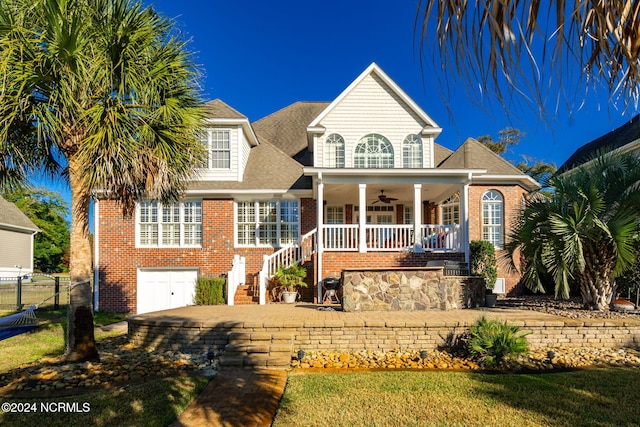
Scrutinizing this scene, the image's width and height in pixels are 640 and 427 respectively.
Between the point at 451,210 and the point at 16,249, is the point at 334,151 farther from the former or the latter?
the point at 16,249

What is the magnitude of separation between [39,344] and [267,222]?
7957 millimetres

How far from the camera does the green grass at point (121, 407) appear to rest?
4.76 metres

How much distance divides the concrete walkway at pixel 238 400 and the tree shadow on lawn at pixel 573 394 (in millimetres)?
2990

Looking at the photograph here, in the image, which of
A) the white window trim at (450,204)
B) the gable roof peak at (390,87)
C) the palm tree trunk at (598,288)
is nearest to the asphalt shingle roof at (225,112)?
the gable roof peak at (390,87)

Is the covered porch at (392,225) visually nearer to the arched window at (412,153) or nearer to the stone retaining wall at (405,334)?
the arched window at (412,153)

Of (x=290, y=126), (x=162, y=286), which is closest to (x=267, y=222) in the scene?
(x=162, y=286)

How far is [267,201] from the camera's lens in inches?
606

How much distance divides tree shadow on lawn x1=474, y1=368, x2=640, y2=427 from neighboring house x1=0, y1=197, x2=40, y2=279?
29740 millimetres

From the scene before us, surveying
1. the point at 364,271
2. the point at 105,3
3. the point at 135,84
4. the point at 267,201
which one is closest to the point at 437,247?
the point at 364,271

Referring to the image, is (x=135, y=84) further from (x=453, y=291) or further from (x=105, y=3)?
(x=453, y=291)

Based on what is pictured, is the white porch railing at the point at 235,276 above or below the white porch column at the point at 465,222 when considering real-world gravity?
below

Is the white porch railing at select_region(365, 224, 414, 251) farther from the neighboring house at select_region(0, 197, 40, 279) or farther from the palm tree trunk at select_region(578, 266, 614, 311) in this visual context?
the neighboring house at select_region(0, 197, 40, 279)

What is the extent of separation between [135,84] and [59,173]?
324 cm

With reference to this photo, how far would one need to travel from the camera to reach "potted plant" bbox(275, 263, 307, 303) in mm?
12617
